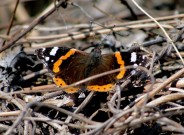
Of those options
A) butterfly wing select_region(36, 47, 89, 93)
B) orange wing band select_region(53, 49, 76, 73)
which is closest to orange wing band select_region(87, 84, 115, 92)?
butterfly wing select_region(36, 47, 89, 93)

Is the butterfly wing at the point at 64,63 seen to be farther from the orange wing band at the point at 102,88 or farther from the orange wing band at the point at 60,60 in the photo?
the orange wing band at the point at 102,88

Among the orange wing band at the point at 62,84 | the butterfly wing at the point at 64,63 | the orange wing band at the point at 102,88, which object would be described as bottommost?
the orange wing band at the point at 102,88

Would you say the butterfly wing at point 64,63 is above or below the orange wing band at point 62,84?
above

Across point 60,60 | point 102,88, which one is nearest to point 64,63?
point 60,60

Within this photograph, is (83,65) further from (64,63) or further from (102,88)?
(102,88)

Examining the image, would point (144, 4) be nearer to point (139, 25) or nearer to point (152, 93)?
point (139, 25)

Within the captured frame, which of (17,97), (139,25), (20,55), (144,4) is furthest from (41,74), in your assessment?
(144,4)

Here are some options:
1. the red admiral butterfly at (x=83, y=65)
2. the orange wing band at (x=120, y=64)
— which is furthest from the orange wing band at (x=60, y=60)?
the orange wing band at (x=120, y=64)

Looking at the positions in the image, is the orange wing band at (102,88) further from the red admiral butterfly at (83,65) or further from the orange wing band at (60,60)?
the orange wing band at (60,60)

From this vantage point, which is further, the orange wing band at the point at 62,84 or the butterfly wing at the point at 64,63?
the butterfly wing at the point at 64,63

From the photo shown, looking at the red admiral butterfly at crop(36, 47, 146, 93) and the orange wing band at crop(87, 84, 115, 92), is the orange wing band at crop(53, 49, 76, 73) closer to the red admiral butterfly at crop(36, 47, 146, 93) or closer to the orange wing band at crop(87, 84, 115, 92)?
the red admiral butterfly at crop(36, 47, 146, 93)
